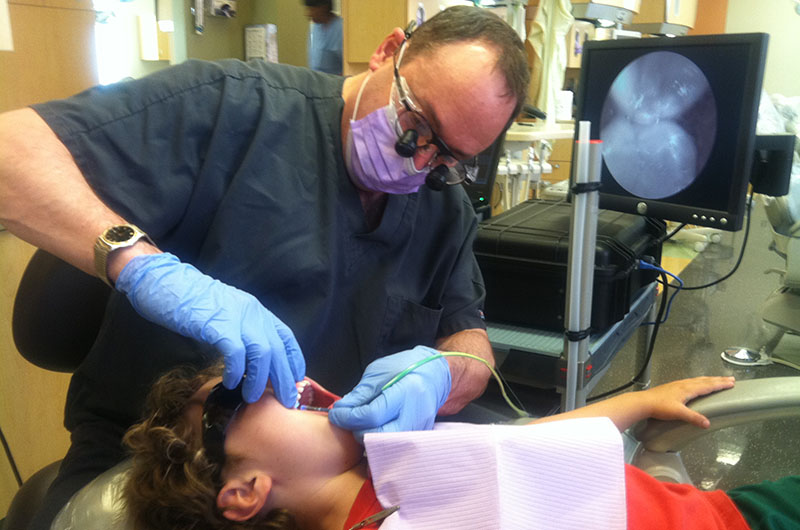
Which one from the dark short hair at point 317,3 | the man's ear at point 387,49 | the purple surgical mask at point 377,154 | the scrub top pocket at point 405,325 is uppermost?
the dark short hair at point 317,3

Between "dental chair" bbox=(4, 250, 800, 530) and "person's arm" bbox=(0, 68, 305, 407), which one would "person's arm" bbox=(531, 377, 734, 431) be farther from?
"person's arm" bbox=(0, 68, 305, 407)

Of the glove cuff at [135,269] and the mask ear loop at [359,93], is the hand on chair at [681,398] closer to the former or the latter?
the mask ear loop at [359,93]

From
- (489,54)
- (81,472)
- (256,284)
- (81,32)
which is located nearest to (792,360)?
(489,54)

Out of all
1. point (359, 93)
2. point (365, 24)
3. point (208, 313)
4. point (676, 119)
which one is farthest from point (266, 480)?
point (365, 24)

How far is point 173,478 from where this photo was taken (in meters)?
0.92

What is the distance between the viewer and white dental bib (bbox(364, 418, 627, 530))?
849 mm

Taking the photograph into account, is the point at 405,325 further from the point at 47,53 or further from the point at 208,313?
the point at 47,53

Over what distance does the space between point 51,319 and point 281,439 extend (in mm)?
448

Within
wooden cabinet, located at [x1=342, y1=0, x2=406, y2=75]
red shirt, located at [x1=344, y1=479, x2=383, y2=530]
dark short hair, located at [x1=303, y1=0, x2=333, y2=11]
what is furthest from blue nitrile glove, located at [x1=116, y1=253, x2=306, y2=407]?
wooden cabinet, located at [x1=342, y1=0, x2=406, y2=75]

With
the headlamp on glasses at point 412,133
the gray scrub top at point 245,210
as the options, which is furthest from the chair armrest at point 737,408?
the headlamp on glasses at point 412,133

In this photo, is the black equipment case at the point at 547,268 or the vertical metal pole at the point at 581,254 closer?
the vertical metal pole at the point at 581,254

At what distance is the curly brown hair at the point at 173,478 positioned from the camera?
0.91m

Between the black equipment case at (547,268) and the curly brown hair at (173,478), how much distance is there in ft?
2.74

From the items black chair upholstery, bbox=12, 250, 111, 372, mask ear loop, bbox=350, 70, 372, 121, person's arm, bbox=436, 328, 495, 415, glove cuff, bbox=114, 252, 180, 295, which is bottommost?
person's arm, bbox=436, 328, 495, 415
